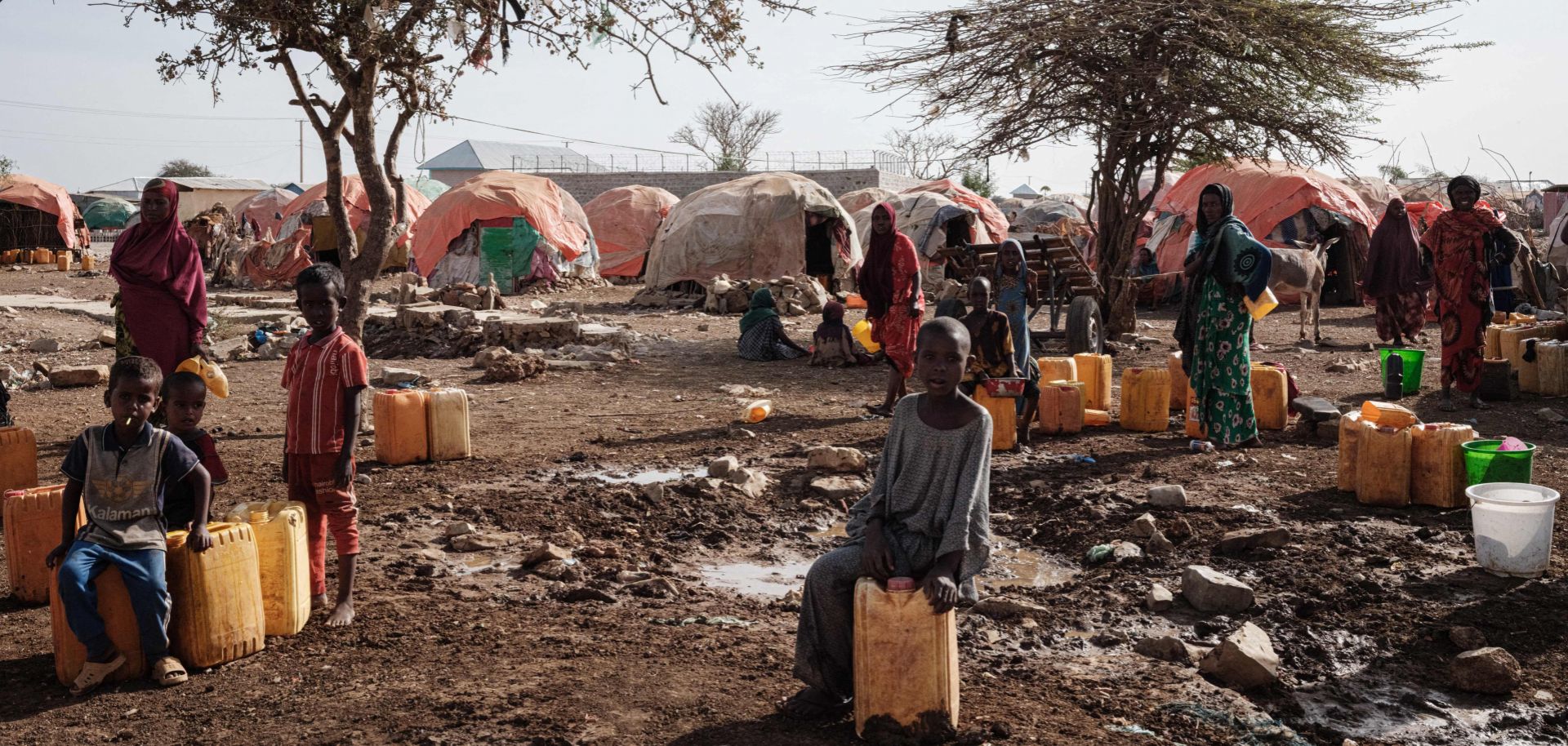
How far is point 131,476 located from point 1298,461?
5.80 meters

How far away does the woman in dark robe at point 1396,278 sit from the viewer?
1266 cm

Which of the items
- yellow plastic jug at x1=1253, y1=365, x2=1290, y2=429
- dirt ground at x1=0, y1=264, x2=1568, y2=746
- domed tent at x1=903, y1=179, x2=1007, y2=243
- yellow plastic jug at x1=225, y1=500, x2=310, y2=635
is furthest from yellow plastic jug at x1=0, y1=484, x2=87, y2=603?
domed tent at x1=903, y1=179, x2=1007, y2=243

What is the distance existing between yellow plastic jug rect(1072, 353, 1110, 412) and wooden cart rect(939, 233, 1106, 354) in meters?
3.39

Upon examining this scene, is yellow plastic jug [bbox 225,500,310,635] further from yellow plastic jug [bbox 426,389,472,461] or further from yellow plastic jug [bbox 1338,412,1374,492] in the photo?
yellow plastic jug [bbox 1338,412,1374,492]

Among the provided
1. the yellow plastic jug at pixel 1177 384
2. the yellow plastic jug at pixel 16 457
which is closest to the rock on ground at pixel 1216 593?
the yellow plastic jug at pixel 1177 384

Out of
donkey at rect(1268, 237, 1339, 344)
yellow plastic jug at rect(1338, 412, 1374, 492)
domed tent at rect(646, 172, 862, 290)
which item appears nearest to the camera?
yellow plastic jug at rect(1338, 412, 1374, 492)

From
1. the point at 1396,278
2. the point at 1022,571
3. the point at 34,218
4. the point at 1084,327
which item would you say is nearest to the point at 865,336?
the point at 1084,327

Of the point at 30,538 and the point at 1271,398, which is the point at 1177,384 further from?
the point at 30,538

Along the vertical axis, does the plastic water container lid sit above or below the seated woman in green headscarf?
below

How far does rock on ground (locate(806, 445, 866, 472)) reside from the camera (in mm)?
6719

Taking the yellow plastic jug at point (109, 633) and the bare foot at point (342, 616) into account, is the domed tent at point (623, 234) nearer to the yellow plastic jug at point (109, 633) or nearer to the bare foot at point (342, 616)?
the bare foot at point (342, 616)

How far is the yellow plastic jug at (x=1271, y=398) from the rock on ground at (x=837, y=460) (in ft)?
9.11

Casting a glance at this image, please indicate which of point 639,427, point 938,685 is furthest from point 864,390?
point 938,685

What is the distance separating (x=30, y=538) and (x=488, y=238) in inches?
741
